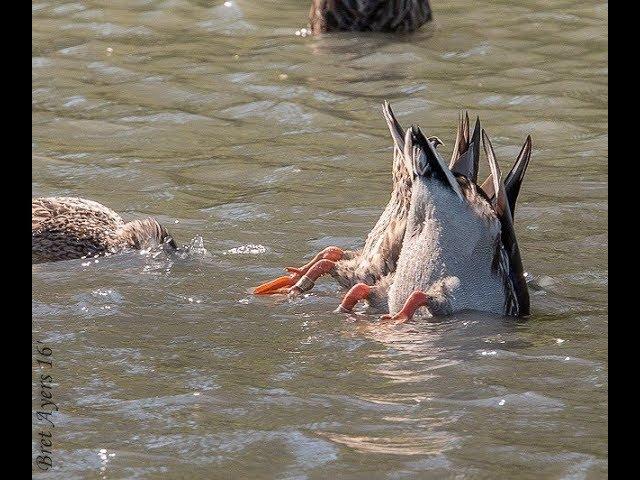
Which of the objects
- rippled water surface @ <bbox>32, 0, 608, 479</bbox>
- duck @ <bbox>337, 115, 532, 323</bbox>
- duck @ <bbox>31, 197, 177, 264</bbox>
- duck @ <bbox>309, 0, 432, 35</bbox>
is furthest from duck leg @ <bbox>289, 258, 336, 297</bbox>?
duck @ <bbox>309, 0, 432, 35</bbox>

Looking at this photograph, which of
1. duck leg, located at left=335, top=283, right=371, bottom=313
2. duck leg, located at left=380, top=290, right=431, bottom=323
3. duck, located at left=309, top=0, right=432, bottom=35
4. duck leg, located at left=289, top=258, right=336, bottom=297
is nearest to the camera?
duck leg, located at left=380, top=290, right=431, bottom=323

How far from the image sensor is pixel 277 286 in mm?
7121

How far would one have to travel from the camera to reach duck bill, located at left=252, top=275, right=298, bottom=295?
279 inches

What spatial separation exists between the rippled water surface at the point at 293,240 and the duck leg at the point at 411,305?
0.28 ft

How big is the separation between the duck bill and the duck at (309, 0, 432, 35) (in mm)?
6710

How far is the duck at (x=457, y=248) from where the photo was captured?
6.59 metres

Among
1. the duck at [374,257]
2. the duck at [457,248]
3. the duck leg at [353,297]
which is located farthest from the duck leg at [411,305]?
the duck at [374,257]

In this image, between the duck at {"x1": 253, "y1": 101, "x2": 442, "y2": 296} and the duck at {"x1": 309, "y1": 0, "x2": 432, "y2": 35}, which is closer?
the duck at {"x1": 253, "y1": 101, "x2": 442, "y2": 296}

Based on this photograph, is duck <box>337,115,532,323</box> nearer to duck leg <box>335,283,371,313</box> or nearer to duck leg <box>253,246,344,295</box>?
duck leg <box>335,283,371,313</box>

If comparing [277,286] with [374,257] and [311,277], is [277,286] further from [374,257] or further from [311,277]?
[374,257]
